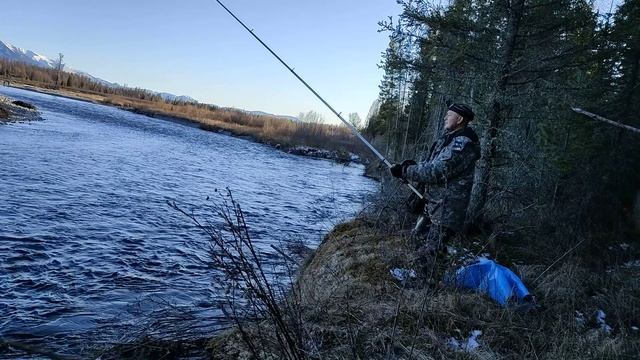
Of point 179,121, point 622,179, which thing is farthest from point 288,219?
point 179,121

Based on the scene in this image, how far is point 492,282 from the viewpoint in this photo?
201 inches

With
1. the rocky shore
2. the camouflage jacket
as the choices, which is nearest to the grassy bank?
the camouflage jacket

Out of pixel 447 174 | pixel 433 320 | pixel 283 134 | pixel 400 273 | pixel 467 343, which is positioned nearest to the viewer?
pixel 467 343

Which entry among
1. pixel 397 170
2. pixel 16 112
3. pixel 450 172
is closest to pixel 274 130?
pixel 16 112

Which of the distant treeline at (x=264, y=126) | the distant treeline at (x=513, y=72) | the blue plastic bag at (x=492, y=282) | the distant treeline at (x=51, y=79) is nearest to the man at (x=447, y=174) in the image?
the blue plastic bag at (x=492, y=282)

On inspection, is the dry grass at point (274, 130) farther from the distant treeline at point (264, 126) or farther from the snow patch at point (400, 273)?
the snow patch at point (400, 273)

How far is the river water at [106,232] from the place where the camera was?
17.5 feet

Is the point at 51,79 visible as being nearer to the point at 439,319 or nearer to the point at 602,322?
the point at 439,319

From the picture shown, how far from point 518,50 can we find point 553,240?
12.2 ft

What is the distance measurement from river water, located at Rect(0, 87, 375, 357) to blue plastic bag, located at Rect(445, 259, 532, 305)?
2777mm

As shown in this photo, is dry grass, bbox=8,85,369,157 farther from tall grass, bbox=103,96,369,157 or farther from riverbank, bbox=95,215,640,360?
riverbank, bbox=95,215,640,360

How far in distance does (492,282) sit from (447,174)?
141 centimetres

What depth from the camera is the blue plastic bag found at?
16.3ft

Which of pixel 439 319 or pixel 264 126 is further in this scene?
pixel 264 126
